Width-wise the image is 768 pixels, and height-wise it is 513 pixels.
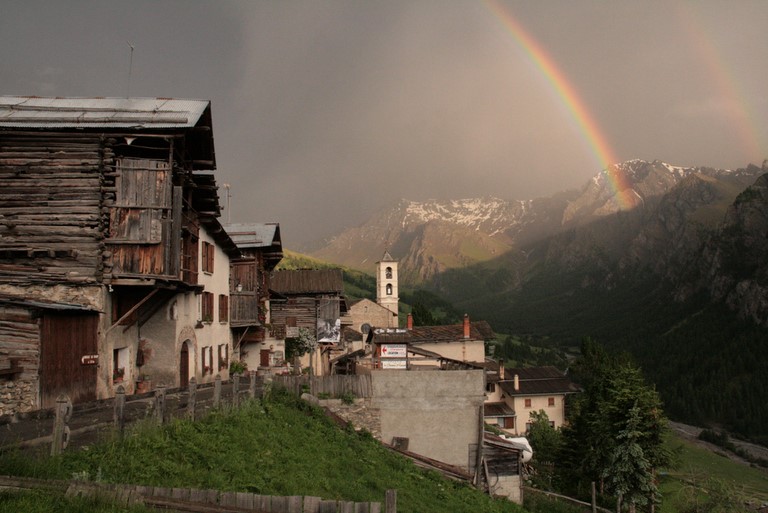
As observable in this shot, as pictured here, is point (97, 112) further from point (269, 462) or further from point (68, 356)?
point (269, 462)

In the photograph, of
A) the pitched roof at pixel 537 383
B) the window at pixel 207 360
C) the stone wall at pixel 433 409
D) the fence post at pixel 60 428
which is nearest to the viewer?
the fence post at pixel 60 428

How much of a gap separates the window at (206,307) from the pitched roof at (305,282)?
20392 millimetres

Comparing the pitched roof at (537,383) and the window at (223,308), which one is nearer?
the window at (223,308)

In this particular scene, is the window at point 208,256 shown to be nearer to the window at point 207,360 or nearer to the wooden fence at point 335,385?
the window at point 207,360

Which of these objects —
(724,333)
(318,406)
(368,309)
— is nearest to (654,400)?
(318,406)

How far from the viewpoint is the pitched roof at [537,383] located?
73062 mm

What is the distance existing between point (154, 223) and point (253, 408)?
22.3 ft

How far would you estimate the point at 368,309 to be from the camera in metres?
90.2

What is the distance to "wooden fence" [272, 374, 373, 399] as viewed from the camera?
23750 millimetres

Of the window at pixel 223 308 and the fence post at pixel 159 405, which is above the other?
the window at pixel 223 308

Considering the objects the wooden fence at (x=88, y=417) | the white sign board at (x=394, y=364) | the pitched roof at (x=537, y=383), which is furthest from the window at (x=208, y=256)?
the pitched roof at (x=537, y=383)

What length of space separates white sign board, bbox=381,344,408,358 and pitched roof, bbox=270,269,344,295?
22550mm

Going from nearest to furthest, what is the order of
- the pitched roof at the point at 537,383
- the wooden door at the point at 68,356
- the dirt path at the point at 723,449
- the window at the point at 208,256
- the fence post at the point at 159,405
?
the fence post at the point at 159,405
the wooden door at the point at 68,356
the window at the point at 208,256
the pitched roof at the point at 537,383
the dirt path at the point at 723,449

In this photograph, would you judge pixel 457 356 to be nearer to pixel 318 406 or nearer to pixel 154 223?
pixel 318 406
